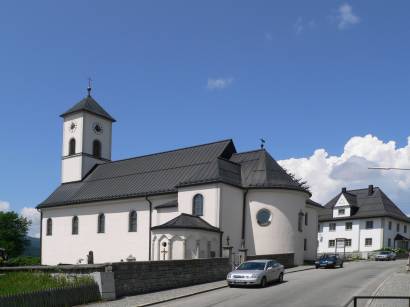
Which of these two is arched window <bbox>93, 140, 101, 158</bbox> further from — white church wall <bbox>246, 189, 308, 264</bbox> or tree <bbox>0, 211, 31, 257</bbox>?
tree <bbox>0, 211, 31, 257</bbox>

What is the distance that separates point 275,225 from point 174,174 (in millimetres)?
10901

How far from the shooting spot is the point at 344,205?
241 ft

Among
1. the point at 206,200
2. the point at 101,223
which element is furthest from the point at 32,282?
the point at 101,223

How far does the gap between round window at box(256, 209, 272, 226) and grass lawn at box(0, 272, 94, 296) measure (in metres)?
21.7

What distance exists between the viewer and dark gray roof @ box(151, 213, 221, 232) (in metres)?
35.7

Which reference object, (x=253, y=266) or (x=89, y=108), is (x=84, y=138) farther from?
(x=253, y=266)

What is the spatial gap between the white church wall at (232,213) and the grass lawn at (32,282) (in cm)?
1955

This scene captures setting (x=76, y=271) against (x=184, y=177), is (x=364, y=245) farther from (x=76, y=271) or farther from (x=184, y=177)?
(x=76, y=271)

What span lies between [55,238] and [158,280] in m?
33.2

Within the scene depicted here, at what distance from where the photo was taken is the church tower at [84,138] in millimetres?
55500

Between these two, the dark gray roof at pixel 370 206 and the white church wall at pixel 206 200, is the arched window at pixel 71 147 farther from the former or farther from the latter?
the dark gray roof at pixel 370 206

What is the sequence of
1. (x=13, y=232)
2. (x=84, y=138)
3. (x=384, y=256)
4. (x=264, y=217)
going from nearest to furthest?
(x=264, y=217), (x=384, y=256), (x=84, y=138), (x=13, y=232)

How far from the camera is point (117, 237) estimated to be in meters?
46.0

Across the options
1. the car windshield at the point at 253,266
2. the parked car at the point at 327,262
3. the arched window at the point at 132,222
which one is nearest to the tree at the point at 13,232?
the arched window at the point at 132,222
